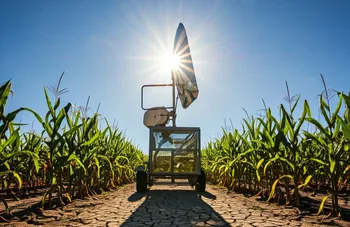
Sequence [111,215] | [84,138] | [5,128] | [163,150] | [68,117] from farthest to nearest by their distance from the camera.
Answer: [163,150], [84,138], [68,117], [111,215], [5,128]

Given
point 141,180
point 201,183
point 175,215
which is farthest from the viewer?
point 201,183

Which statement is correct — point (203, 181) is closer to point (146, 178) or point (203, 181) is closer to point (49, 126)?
point (146, 178)

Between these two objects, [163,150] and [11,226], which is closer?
[11,226]

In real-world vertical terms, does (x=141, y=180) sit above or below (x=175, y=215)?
above

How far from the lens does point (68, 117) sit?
4.03m

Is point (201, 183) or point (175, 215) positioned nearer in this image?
point (175, 215)

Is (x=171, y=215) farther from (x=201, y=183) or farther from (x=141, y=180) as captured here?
(x=201, y=183)

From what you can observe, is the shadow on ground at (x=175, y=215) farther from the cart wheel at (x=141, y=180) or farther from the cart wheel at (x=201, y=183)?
the cart wheel at (x=201, y=183)

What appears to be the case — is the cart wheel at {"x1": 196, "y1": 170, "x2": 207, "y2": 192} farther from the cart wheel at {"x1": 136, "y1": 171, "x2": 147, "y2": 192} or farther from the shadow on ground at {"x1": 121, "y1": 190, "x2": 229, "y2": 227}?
the shadow on ground at {"x1": 121, "y1": 190, "x2": 229, "y2": 227}

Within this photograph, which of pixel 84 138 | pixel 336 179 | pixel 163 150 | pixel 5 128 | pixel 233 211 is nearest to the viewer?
pixel 5 128

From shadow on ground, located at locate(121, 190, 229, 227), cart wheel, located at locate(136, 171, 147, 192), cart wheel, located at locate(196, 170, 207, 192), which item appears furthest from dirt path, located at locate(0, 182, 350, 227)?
cart wheel, located at locate(196, 170, 207, 192)

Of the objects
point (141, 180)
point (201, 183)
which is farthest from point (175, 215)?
point (201, 183)

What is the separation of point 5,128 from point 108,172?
3.89m

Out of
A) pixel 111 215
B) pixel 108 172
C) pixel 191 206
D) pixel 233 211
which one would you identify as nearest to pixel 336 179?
pixel 233 211
